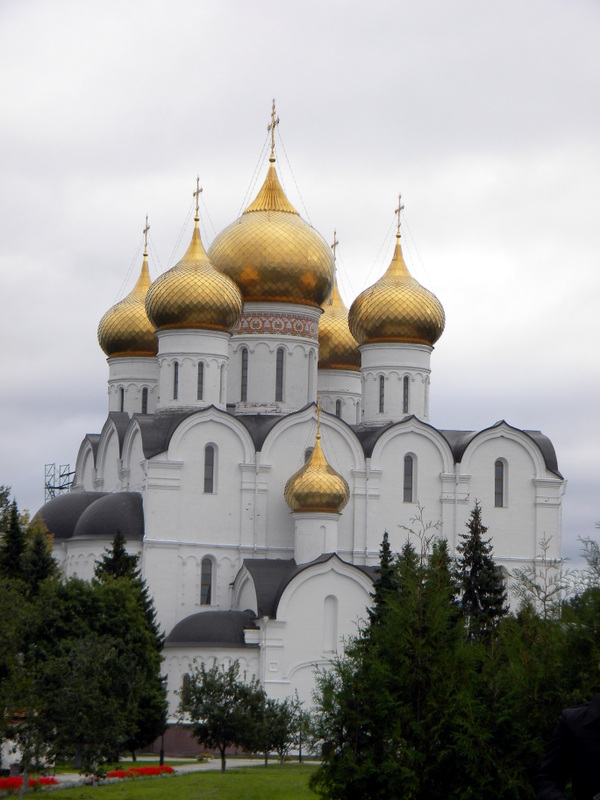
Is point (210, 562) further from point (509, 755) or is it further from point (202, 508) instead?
point (509, 755)

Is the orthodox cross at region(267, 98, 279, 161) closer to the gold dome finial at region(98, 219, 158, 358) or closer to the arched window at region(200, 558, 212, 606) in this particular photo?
the gold dome finial at region(98, 219, 158, 358)

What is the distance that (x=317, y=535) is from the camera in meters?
31.5

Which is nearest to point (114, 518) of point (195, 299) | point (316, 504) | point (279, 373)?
point (316, 504)

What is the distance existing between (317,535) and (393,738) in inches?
666

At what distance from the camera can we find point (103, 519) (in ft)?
105

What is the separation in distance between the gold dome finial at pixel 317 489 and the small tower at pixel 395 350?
12.6 ft

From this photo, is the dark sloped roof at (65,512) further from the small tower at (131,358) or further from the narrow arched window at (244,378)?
the narrow arched window at (244,378)

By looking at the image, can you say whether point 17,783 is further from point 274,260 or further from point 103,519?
point 274,260

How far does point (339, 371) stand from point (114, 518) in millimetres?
Result: 9174

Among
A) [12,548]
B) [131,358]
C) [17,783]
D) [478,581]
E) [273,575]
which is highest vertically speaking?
[131,358]

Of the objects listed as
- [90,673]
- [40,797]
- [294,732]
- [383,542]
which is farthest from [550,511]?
[40,797]

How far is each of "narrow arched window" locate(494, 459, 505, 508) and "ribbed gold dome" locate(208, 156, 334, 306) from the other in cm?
590

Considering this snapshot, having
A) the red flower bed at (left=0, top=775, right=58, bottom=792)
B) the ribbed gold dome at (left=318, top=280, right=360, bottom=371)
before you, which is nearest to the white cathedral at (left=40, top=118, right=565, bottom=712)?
the ribbed gold dome at (left=318, top=280, right=360, bottom=371)

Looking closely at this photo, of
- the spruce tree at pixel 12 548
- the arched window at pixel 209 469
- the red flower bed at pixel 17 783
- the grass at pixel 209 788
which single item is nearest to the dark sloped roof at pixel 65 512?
the spruce tree at pixel 12 548
